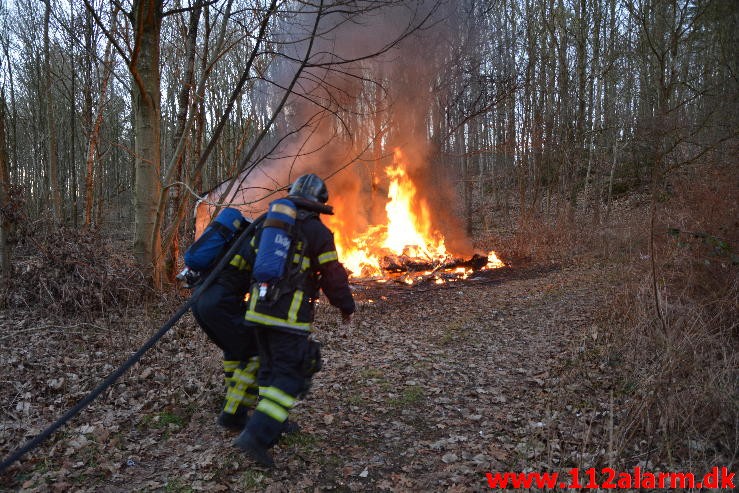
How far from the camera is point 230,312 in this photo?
11.4 feet

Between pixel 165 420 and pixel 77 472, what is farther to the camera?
pixel 165 420

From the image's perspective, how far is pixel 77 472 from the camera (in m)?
3.12

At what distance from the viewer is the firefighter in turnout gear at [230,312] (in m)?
3.45

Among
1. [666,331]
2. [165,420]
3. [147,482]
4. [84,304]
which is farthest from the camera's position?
[84,304]

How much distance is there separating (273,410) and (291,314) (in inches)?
24.9

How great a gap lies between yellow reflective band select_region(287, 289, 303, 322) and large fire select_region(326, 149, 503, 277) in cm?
835

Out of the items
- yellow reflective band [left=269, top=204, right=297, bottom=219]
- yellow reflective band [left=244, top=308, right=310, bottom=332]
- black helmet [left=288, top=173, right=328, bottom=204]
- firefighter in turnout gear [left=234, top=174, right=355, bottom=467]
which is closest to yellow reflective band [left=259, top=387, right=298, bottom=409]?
firefighter in turnout gear [left=234, top=174, right=355, bottom=467]

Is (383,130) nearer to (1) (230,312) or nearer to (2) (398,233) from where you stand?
(2) (398,233)

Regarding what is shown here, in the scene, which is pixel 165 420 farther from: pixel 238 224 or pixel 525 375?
pixel 525 375

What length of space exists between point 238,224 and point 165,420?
5.91 ft

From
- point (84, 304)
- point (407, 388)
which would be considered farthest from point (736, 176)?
point (84, 304)

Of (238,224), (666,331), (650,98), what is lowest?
(666,331)

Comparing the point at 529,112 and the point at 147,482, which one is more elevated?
the point at 529,112

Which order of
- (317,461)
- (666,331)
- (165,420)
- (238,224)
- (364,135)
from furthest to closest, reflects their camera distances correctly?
(364,135) < (666,331) < (165,420) < (238,224) < (317,461)
